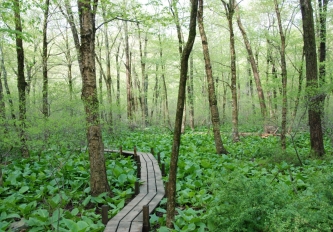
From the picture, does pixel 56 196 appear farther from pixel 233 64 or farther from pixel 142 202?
pixel 233 64

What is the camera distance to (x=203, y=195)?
498 centimetres

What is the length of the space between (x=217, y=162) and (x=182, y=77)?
4.81 meters

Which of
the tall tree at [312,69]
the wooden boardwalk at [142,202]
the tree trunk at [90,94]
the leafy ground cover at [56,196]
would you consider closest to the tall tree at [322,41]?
the tall tree at [312,69]

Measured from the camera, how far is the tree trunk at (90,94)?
16.8 ft

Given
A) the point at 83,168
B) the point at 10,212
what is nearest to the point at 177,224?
the point at 10,212

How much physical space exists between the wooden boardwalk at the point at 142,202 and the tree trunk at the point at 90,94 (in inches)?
39.4

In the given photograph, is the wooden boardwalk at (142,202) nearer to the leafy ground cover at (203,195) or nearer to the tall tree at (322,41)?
the leafy ground cover at (203,195)

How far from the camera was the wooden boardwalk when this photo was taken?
151 inches

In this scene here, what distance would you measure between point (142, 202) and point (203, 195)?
1.15 metres

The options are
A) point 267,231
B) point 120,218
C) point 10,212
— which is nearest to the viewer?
point 267,231

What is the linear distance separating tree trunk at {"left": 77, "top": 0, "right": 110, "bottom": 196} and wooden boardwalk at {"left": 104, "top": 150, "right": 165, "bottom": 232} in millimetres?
1000

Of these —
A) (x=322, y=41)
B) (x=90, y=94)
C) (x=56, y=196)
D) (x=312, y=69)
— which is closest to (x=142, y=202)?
(x=56, y=196)

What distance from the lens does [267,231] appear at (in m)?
2.95

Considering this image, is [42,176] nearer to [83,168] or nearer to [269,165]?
[83,168]
